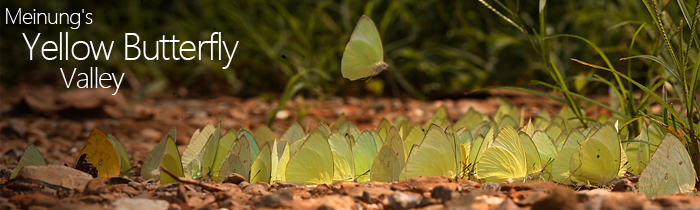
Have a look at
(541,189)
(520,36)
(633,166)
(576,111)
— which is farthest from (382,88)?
(541,189)

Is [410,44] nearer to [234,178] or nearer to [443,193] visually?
[234,178]

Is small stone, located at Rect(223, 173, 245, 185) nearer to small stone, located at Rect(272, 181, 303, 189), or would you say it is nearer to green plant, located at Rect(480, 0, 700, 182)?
small stone, located at Rect(272, 181, 303, 189)

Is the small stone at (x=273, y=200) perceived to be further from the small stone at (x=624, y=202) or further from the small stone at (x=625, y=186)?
the small stone at (x=625, y=186)

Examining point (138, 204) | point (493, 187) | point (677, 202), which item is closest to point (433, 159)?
point (493, 187)

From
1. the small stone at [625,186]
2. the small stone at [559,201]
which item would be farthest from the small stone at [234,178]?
the small stone at [625,186]

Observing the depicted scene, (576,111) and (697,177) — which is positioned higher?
(576,111)

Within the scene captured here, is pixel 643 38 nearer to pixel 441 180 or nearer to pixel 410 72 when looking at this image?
pixel 410 72
